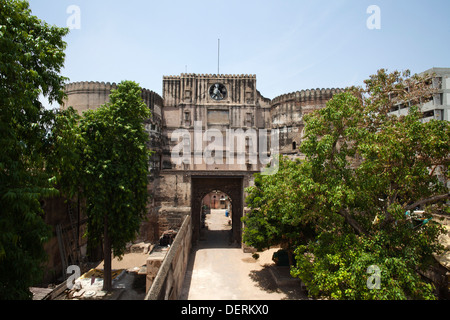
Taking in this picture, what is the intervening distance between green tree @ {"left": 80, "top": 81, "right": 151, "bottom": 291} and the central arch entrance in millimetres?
8131

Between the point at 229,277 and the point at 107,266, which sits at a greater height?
the point at 107,266

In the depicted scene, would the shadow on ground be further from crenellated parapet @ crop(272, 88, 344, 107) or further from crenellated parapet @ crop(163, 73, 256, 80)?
crenellated parapet @ crop(163, 73, 256, 80)

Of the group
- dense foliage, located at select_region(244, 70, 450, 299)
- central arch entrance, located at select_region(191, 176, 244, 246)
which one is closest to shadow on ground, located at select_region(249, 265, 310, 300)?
dense foliage, located at select_region(244, 70, 450, 299)

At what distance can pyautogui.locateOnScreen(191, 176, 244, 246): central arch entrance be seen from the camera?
21031 millimetres

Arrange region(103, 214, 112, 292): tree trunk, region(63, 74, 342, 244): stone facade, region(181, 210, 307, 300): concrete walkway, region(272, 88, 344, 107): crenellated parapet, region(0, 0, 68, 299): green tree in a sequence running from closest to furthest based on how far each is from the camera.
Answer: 1. region(0, 0, 68, 299): green tree
2. region(181, 210, 307, 300): concrete walkway
3. region(103, 214, 112, 292): tree trunk
4. region(63, 74, 342, 244): stone facade
5. region(272, 88, 344, 107): crenellated parapet

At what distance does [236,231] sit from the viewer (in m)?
21.1

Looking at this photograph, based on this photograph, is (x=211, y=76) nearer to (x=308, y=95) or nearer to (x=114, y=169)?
(x=308, y=95)

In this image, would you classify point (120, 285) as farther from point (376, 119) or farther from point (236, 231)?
point (376, 119)

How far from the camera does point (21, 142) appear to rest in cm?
605

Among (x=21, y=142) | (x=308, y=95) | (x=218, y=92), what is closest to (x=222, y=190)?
(x=218, y=92)

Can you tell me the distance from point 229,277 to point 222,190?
7930 mm

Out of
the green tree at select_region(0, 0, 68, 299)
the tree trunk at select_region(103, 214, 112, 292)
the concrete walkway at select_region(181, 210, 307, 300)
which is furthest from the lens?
the tree trunk at select_region(103, 214, 112, 292)

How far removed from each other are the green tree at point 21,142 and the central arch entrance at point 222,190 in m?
14.2
